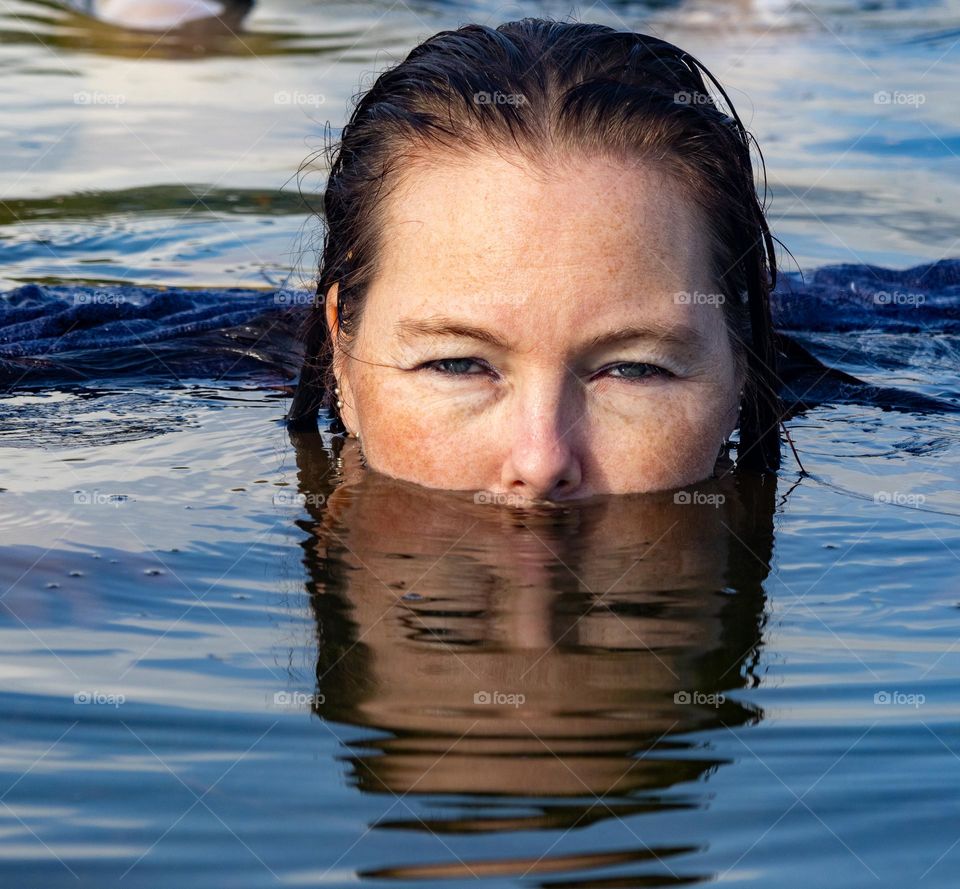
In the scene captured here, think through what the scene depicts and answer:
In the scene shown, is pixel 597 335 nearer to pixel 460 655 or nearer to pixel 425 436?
pixel 425 436

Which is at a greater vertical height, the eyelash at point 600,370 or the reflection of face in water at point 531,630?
A: the eyelash at point 600,370

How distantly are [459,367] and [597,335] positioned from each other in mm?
355

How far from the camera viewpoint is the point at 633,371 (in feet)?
11.6

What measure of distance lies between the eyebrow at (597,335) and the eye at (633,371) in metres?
0.07

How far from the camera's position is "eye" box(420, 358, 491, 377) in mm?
3518

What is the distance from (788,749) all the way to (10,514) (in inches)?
80.6

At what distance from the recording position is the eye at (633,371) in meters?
3.48

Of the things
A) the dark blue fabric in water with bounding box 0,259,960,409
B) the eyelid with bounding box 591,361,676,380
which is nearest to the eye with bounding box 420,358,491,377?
the eyelid with bounding box 591,361,676,380

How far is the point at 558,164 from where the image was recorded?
11.5 feet

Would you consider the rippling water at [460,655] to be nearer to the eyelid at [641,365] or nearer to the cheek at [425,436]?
the cheek at [425,436]

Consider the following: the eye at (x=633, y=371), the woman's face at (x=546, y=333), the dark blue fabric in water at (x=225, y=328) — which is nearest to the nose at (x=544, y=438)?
the woman's face at (x=546, y=333)

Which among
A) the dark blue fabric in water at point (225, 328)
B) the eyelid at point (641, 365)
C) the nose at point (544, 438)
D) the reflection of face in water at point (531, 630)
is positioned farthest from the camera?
the dark blue fabric in water at point (225, 328)

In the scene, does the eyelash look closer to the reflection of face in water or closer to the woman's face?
the woman's face

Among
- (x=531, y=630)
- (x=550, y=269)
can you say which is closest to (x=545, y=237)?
(x=550, y=269)
